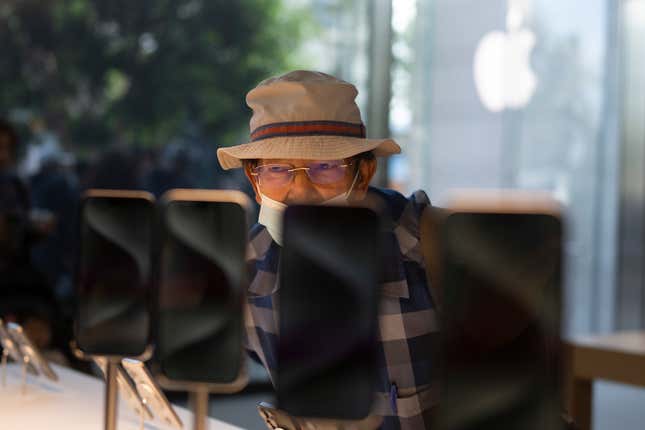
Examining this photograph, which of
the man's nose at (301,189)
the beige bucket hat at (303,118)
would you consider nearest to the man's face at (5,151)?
the beige bucket hat at (303,118)

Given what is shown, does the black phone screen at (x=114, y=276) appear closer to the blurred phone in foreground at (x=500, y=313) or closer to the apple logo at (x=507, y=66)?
the blurred phone in foreground at (x=500, y=313)

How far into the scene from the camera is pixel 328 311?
0.60 metres

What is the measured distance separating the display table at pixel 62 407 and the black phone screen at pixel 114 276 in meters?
0.42

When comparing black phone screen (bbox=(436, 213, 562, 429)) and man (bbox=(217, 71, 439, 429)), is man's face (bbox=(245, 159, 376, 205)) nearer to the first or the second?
man (bbox=(217, 71, 439, 429))

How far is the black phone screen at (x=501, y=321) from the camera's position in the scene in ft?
1.76

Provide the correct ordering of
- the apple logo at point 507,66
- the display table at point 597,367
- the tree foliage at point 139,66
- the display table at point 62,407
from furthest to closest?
the apple logo at point 507,66
the tree foliage at point 139,66
the display table at point 597,367
the display table at point 62,407

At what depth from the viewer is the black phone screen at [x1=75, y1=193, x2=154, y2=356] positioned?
813 mm

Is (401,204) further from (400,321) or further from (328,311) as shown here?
(328,311)

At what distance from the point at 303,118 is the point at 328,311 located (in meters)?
0.74

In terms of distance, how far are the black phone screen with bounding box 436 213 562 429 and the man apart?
70cm

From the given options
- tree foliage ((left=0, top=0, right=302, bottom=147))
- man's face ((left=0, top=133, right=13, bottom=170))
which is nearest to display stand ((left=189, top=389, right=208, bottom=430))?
man's face ((left=0, top=133, right=13, bottom=170))

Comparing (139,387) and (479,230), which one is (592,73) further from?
(479,230)

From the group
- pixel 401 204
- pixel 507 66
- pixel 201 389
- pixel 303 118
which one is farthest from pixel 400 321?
pixel 507 66

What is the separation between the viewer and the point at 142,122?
473cm
